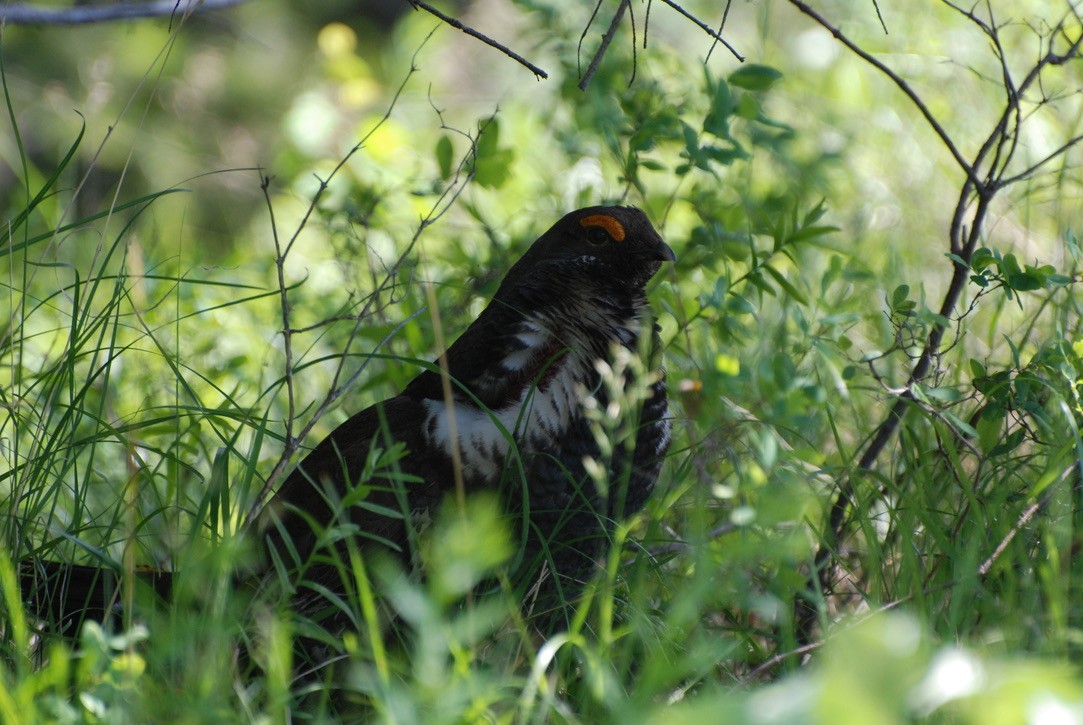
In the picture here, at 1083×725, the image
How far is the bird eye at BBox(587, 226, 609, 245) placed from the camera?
104 inches

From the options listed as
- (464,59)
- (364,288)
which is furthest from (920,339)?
(464,59)

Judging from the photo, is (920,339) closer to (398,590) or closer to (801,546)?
(801,546)

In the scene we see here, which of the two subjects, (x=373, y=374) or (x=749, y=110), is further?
(x=373, y=374)

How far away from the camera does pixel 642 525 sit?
273cm

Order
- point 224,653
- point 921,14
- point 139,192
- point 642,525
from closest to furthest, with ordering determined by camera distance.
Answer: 1. point 224,653
2. point 642,525
3. point 921,14
4. point 139,192

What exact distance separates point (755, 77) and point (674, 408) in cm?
83

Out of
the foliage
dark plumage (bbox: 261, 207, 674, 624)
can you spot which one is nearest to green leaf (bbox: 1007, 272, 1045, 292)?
the foliage

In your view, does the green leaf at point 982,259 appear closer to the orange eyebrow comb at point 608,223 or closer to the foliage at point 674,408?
the foliage at point 674,408

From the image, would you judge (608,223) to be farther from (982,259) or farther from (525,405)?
(982,259)

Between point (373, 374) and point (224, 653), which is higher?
point (373, 374)

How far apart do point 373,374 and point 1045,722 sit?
2.67m

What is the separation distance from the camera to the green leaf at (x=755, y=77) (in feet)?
8.95

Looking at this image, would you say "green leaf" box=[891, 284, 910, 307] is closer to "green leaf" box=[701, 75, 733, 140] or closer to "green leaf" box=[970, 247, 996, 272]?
"green leaf" box=[970, 247, 996, 272]

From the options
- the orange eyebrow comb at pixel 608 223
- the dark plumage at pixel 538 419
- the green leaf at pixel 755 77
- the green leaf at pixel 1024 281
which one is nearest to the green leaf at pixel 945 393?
the green leaf at pixel 1024 281
